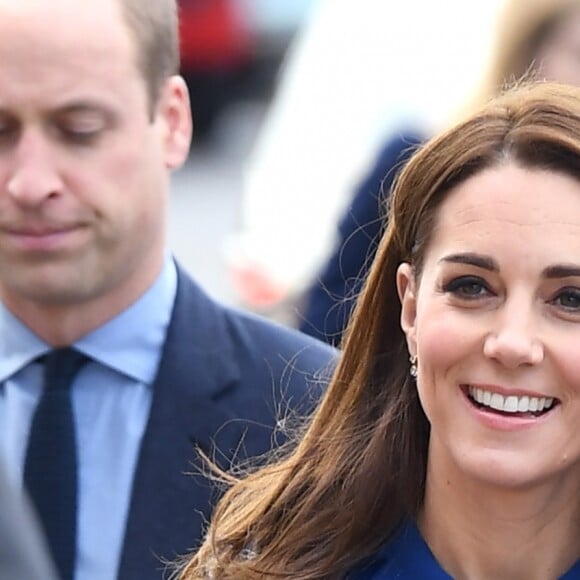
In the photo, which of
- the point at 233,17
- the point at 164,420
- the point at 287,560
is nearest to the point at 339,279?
the point at 164,420

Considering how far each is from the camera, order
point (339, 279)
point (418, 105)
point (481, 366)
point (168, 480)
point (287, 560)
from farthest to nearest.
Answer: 1. point (418, 105)
2. point (339, 279)
3. point (168, 480)
4. point (287, 560)
5. point (481, 366)

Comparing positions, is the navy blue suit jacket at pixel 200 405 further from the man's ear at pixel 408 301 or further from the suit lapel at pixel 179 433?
the man's ear at pixel 408 301

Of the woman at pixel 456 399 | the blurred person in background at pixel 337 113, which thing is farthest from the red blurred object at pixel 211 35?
the woman at pixel 456 399

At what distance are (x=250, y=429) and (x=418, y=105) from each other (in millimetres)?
2572

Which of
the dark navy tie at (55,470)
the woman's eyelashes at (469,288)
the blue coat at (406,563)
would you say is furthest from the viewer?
the dark navy tie at (55,470)

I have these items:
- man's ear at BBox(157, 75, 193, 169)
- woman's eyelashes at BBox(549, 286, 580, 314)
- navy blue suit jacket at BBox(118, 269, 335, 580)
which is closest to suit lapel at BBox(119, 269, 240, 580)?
navy blue suit jacket at BBox(118, 269, 335, 580)

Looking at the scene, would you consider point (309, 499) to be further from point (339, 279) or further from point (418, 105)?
point (418, 105)

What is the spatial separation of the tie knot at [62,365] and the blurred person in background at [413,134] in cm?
125

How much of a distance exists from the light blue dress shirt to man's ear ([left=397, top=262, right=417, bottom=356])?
669mm

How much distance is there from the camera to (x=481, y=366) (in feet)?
12.8

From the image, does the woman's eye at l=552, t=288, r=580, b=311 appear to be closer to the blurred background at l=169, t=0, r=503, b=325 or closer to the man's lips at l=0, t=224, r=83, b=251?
the man's lips at l=0, t=224, r=83, b=251

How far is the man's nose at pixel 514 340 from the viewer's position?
3.85 metres

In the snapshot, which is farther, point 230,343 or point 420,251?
point 230,343

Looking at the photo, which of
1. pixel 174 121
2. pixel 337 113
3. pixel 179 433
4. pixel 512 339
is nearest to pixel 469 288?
pixel 512 339
